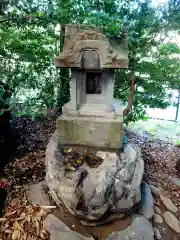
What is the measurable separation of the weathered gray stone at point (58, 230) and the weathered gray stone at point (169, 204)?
1.78m

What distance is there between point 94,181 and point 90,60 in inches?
75.4

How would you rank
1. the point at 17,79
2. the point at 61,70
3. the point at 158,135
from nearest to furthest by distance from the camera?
the point at 17,79 < the point at 61,70 < the point at 158,135

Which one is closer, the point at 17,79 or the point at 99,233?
the point at 99,233

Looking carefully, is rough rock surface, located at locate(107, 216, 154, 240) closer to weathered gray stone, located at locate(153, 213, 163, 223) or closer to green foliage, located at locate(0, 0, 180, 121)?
weathered gray stone, located at locate(153, 213, 163, 223)

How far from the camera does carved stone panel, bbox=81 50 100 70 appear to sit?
11.0 feet

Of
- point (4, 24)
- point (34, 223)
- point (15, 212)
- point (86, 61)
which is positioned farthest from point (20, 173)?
point (4, 24)

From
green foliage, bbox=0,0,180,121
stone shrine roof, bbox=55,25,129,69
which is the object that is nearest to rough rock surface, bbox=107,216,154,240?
stone shrine roof, bbox=55,25,129,69

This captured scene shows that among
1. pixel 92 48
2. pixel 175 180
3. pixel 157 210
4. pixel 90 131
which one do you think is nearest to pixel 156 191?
pixel 157 210

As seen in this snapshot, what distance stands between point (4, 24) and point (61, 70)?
1.86 metres

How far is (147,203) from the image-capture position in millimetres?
3623

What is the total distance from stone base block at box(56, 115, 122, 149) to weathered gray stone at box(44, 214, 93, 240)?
133cm

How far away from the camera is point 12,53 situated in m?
5.29

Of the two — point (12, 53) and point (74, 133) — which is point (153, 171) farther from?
point (12, 53)

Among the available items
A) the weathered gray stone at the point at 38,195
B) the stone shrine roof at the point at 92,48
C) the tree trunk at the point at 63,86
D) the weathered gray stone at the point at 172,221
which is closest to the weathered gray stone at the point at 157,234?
the weathered gray stone at the point at 172,221
